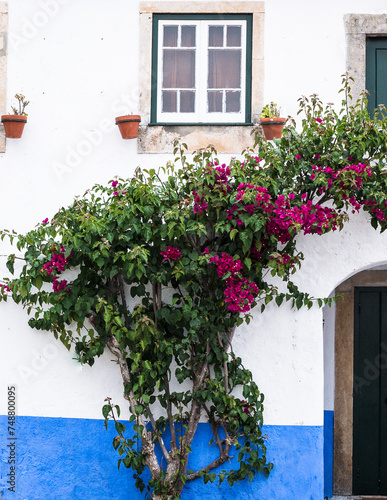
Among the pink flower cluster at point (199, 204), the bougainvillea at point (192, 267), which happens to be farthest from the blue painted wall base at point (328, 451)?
the pink flower cluster at point (199, 204)

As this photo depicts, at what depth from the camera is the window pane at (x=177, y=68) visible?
604 centimetres

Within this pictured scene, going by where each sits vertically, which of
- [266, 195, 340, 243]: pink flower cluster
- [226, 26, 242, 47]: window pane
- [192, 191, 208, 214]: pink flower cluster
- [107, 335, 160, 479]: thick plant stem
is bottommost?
[107, 335, 160, 479]: thick plant stem

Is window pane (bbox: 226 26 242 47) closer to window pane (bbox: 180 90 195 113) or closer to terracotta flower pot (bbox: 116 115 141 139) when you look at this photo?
window pane (bbox: 180 90 195 113)

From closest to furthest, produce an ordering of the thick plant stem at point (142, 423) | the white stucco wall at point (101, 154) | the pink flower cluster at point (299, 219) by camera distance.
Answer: the pink flower cluster at point (299, 219), the thick plant stem at point (142, 423), the white stucco wall at point (101, 154)

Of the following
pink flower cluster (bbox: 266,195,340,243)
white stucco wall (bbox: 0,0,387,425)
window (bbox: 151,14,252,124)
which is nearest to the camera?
pink flower cluster (bbox: 266,195,340,243)

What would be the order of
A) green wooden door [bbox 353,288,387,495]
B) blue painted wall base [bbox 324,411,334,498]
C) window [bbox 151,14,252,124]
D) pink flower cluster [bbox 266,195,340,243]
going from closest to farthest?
pink flower cluster [bbox 266,195,340,243] → window [bbox 151,14,252,124] → blue painted wall base [bbox 324,411,334,498] → green wooden door [bbox 353,288,387,495]

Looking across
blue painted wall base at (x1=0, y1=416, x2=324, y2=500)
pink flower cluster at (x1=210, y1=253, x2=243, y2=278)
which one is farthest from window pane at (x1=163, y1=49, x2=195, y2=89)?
blue painted wall base at (x1=0, y1=416, x2=324, y2=500)

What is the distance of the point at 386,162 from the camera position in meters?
5.62

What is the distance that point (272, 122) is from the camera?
18.7 feet

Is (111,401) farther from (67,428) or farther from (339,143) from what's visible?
(339,143)

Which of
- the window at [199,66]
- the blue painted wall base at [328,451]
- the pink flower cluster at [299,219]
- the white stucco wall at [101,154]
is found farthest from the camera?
the blue painted wall base at [328,451]

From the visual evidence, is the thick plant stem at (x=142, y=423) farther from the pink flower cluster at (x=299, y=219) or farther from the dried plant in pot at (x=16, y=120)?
the dried plant in pot at (x=16, y=120)

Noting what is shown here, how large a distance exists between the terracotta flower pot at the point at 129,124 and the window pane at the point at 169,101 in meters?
0.32

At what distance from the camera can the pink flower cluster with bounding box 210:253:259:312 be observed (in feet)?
17.5
